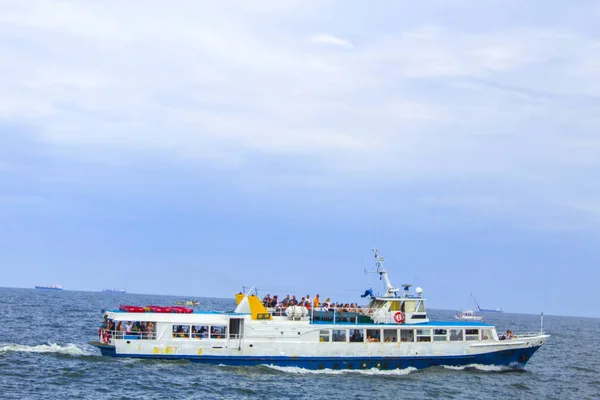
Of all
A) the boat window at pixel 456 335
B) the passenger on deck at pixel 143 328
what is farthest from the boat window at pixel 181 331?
the boat window at pixel 456 335

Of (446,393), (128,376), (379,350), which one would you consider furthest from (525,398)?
(128,376)

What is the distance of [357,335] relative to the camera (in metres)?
48.2

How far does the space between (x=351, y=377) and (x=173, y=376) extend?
1121 centimetres

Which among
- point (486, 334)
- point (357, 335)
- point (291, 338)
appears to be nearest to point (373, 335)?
point (357, 335)

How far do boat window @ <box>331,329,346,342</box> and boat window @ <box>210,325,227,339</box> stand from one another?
719 centimetres

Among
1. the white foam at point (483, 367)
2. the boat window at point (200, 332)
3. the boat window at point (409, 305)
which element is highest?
the boat window at point (409, 305)

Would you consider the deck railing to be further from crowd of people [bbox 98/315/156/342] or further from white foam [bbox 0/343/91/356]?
white foam [bbox 0/343/91/356]

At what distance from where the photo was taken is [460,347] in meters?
49.0

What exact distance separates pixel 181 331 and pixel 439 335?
17.6 m

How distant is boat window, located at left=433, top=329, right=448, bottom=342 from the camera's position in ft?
161

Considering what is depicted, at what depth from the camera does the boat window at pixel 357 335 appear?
48000mm

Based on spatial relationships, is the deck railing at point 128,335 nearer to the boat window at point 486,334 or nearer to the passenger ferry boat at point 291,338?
the passenger ferry boat at point 291,338

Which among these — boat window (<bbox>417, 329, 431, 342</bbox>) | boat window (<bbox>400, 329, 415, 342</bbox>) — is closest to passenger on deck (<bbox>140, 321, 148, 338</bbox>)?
boat window (<bbox>400, 329, 415, 342</bbox>)

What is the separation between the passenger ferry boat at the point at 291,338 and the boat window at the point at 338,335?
67mm
